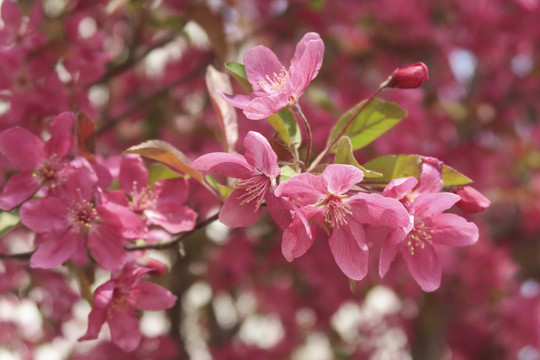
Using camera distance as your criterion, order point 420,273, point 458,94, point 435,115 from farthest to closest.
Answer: point 458,94 < point 435,115 < point 420,273

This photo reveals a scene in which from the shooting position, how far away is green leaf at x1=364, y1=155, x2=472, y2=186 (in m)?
1.01

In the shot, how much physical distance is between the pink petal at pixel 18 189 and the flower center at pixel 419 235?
2.44 feet

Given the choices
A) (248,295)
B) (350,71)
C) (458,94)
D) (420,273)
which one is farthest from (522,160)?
(420,273)

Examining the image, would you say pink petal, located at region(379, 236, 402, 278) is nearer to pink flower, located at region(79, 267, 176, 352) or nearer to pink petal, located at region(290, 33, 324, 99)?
pink petal, located at region(290, 33, 324, 99)

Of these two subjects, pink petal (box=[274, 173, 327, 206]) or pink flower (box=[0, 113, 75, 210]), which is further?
pink flower (box=[0, 113, 75, 210])

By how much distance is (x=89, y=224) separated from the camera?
1.09 metres

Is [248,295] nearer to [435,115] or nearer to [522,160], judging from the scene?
[435,115]

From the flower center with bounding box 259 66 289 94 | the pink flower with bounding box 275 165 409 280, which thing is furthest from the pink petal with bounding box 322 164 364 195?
the flower center with bounding box 259 66 289 94

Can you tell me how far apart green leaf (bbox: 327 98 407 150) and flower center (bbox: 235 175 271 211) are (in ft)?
0.66

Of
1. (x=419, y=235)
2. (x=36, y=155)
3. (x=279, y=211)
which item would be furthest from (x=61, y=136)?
(x=419, y=235)

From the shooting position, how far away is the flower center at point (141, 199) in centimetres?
118

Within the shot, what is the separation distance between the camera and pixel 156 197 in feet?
3.93

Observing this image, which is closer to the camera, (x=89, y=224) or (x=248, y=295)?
(x=89, y=224)

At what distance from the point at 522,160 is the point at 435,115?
2.54ft
